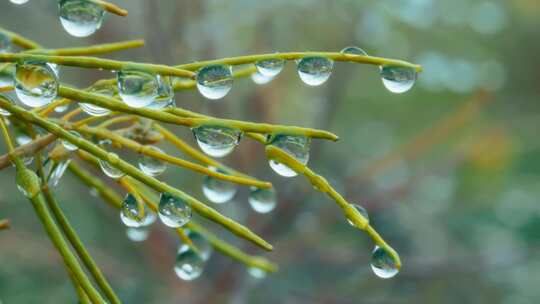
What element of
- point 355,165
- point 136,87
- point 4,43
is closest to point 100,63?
point 136,87

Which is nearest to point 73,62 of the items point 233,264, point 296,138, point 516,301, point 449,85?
point 296,138

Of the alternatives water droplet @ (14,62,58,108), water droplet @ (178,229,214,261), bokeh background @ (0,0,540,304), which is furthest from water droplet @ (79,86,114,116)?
bokeh background @ (0,0,540,304)

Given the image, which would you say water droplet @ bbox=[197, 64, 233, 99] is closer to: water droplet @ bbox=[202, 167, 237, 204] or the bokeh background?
water droplet @ bbox=[202, 167, 237, 204]

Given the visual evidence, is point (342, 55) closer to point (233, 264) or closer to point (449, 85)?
point (233, 264)

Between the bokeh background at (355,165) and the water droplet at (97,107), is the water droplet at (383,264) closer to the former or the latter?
the water droplet at (97,107)

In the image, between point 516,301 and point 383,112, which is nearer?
point 516,301

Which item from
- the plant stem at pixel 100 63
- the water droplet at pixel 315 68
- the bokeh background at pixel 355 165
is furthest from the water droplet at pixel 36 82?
the bokeh background at pixel 355 165
